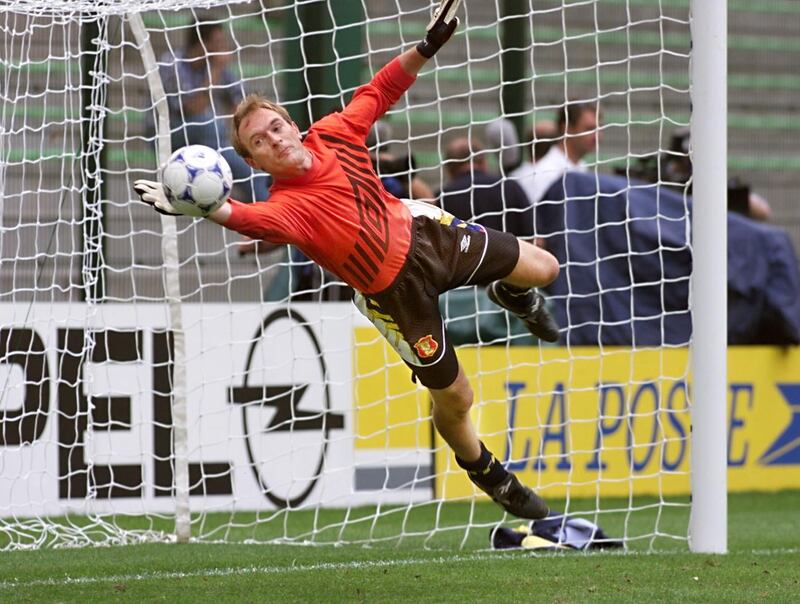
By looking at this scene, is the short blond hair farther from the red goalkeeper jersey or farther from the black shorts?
the black shorts

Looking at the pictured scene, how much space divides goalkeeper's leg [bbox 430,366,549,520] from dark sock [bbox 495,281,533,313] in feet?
1.67

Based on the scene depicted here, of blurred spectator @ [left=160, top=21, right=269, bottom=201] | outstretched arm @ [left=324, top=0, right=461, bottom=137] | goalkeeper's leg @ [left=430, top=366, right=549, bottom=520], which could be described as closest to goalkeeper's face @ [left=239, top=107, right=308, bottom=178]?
outstretched arm @ [left=324, top=0, right=461, bottom=137]

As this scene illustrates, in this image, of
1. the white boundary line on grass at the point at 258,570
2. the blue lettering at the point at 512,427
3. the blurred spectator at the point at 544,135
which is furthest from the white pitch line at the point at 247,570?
the blurred spectator at the point at 544,135

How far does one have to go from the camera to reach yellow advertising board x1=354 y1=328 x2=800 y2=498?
9.13 meters

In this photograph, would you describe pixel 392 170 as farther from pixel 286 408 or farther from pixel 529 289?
pixel 529 289

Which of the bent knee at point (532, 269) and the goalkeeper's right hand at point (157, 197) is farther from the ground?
the goalkeeper's right hand at point (157, 197)

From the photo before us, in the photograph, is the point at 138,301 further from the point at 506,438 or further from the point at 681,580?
the point at 681,580

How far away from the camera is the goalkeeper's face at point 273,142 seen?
5703 millimetres

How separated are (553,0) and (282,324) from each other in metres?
5.25

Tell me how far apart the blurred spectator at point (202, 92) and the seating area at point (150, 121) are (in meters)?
0.16

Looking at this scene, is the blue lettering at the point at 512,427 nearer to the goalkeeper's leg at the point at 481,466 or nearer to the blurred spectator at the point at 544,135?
the blurred spectator at the point at 544,135

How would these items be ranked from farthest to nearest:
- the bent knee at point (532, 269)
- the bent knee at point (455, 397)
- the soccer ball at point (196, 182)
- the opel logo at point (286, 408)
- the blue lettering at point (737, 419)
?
the blue lettering at point (737, 419) → the opel logo at point (286, 408) → the bent knee at point (532, 269) → the bent knee at point (455, 397) → the soccer ball at point (196, 182)

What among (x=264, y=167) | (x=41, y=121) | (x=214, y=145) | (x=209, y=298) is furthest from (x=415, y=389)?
(x=264, y=167)

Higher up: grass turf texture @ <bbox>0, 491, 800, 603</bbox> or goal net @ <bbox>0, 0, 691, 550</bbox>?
goal net @ <bbox>0, 0, 691, 550</bbox>
